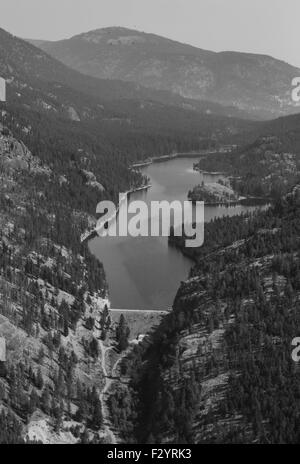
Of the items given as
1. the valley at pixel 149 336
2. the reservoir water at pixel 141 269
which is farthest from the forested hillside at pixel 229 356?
the reservoir water at pixel 141 269

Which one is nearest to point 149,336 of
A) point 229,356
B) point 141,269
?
point 229,356

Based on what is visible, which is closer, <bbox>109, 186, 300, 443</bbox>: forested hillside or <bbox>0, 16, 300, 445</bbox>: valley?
<bbox>109, 186, 300, 443</bbox>: forested hillside

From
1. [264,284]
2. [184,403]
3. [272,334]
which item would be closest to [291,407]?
[184,403]

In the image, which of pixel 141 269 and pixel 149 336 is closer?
pixel 149 336

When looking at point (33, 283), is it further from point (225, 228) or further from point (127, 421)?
point (225, 228)

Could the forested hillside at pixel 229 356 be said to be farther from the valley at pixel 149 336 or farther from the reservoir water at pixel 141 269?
the reservoir water at pixel 141 269

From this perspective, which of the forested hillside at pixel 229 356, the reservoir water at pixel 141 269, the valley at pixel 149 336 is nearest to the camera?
the forested hillside at pixel 229 356

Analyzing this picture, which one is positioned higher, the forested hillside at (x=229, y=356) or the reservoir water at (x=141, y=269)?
the reservoir water at (x=141, y=269)

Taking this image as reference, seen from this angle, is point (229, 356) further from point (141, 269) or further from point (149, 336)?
point (141, 269)

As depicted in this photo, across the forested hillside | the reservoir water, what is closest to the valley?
the forested hillside

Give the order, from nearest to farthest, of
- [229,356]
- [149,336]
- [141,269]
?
[229,356]
[149,336]
[141,269]

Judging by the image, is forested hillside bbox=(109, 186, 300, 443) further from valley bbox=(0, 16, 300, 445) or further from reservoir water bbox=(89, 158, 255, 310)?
reservoir water bbox=(89, 158, 255, 310)
